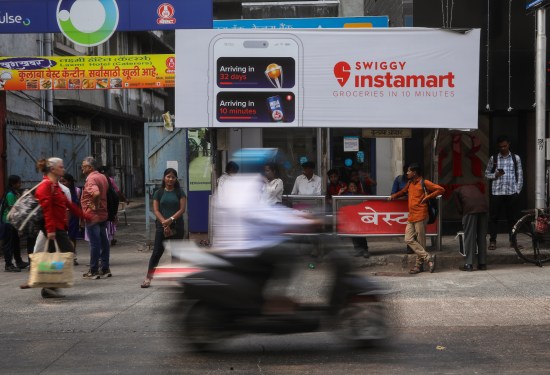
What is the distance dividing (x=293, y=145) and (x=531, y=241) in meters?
6.15

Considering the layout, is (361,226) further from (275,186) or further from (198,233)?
(198,233)

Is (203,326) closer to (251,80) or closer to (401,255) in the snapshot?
(251,80)

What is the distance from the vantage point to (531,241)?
11055 mm

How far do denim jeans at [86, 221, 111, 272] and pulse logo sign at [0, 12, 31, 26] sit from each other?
5069 millimetres

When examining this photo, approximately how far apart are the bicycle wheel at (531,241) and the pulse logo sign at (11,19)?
9663 millimetres

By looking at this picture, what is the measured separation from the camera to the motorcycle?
567cm

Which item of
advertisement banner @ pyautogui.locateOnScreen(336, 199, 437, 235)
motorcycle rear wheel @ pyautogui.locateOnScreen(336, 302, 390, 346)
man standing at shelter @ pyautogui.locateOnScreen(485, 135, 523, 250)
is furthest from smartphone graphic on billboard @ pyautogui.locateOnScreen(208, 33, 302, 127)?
motorcycle rear wheel @ pyautogui.locateOnScreen(336, 302, 390, 346)

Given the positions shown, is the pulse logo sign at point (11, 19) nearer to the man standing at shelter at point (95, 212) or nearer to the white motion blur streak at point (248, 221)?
the man standing at shelter at point (95, 212)

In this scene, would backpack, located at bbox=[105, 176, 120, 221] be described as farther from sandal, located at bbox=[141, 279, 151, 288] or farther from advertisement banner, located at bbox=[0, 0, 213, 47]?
advertisement banner, located at bbox=[0, 0, 213, 47]

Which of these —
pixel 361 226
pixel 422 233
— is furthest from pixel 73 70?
pixel 422 233

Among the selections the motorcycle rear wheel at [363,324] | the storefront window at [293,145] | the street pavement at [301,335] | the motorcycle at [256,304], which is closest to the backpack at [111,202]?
the street pavement at [301,335]

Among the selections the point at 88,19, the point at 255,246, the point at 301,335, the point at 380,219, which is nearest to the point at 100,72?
the point at 88,19

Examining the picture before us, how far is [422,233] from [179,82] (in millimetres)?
4458

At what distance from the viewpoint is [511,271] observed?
10.4 meters
